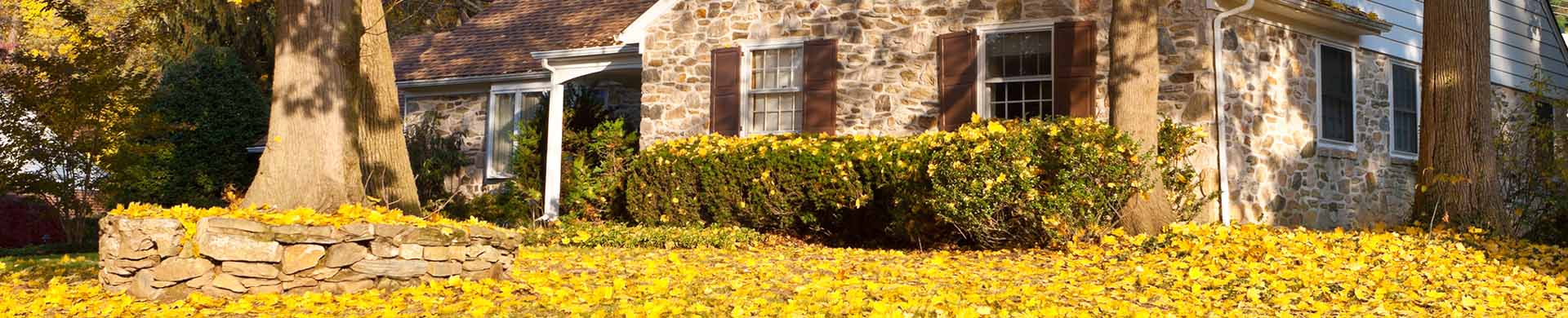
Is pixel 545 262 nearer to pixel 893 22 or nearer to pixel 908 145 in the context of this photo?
pixel 908 145

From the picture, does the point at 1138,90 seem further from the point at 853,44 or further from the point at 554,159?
the point at 554,159

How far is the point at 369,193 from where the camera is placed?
40.4 feet

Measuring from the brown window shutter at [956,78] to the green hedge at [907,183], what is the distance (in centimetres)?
54

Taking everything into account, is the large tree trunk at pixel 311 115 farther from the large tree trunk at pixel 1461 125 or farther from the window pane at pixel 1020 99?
the large tree trunk at pixel 1461 125

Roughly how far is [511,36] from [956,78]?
837 centimetres

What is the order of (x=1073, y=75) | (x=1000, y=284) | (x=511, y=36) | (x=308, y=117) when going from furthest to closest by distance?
1. (x=511, y=36)
2. (x=1073, y=75)
3. (x=308, y=117)
4. (x=1000, y=284)

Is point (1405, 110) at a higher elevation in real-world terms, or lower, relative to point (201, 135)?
higher

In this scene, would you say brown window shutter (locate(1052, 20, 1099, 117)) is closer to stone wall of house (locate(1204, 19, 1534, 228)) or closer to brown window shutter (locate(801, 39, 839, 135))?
stone wall of house (locate(1204, 19, 1534, 228))

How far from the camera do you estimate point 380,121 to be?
1262 centimetres

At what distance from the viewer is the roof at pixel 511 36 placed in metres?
18.0

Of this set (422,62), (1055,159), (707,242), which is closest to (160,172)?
(422,62)

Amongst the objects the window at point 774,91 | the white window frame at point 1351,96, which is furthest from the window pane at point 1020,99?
the white window frame at point 1351,96

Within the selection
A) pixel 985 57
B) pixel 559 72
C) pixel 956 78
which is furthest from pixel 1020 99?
pixel 559 72

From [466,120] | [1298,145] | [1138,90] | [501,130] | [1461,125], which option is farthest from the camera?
[466,120]
